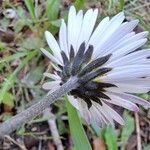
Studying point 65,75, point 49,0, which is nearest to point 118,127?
point 49,0

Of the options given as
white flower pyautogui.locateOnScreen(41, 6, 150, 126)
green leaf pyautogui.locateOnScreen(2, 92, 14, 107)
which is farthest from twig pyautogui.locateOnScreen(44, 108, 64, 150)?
white flower pyautogui.locateOnScreen(41, 6, 150, 126)

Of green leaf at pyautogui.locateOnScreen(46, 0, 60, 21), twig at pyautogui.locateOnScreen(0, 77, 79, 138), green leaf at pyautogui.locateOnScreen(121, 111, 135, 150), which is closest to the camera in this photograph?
twig at pyautogui.locateOnScreen(0, 77, 79, 138)

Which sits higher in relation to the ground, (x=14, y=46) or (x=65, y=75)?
(x=14, y=46)

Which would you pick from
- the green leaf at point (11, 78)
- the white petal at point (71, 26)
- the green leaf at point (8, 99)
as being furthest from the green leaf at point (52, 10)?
the white petal at point (71, 26)

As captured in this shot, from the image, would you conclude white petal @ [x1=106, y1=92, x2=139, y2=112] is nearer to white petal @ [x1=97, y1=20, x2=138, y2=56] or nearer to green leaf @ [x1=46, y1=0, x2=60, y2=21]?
white petal @ [x1=97, y1=20, x2=138, y2=56]

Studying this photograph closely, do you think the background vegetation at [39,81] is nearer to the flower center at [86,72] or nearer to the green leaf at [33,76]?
the green leaf at [33,76]

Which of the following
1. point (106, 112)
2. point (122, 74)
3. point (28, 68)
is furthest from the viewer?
point (28, 68)

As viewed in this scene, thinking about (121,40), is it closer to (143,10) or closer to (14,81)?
(14,81)

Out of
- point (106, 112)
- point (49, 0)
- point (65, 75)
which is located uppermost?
point (49, 0)
